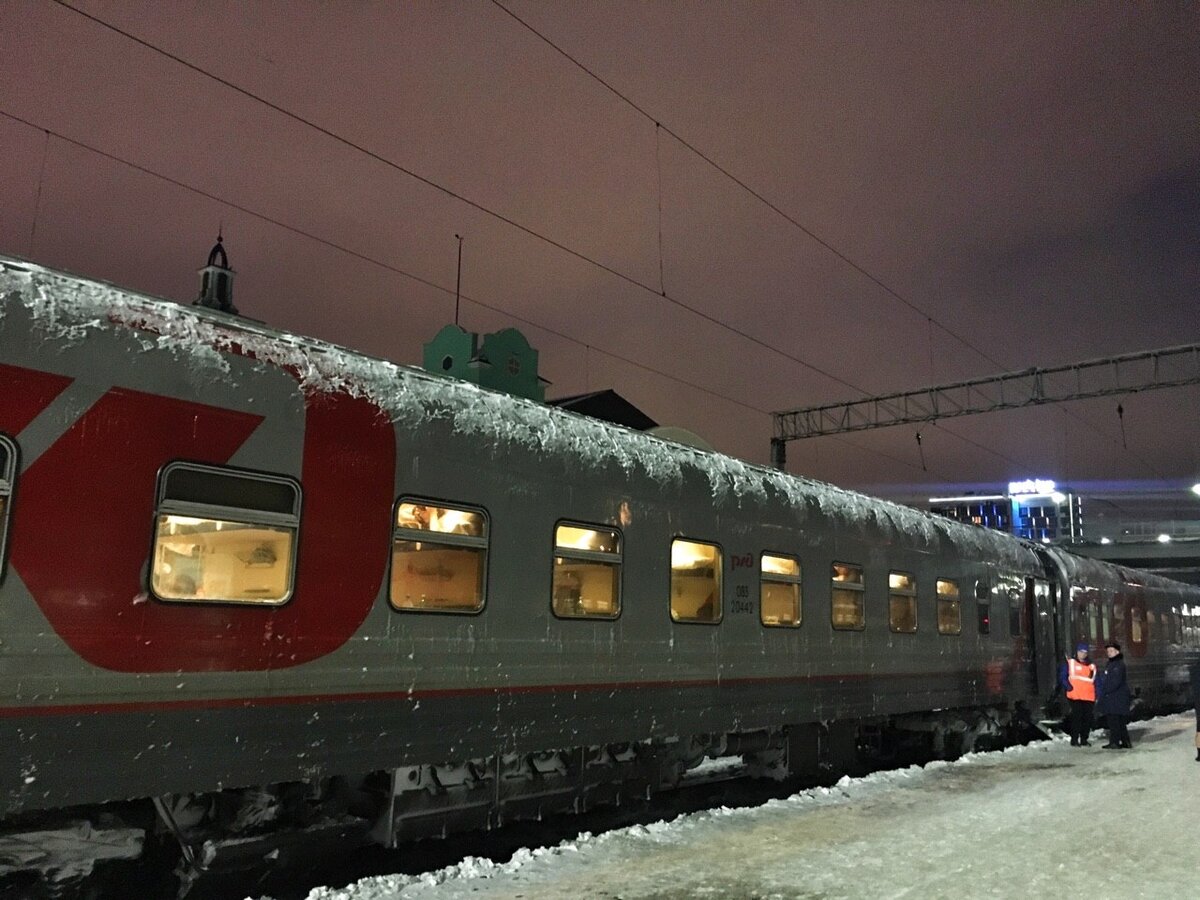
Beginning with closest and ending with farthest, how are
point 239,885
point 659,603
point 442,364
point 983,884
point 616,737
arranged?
1. point 239,885
2. point 983,884
3. point 616,737
4. point 659,603
5. point 442,364

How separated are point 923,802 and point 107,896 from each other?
7383 mm

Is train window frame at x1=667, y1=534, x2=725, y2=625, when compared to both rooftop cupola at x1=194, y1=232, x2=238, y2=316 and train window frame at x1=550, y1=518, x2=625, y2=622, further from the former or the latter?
rooftop cupola at x1=194, y1=232, x2=238, y2=316

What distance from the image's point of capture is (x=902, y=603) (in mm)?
12289

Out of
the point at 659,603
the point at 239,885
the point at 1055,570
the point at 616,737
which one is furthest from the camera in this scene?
the point at 1055,570

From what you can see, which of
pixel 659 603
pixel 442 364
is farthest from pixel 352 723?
pixel 442 364

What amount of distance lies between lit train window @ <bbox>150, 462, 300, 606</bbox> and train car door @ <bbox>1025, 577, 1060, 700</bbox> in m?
13.9

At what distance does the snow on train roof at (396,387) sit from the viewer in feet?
16.2

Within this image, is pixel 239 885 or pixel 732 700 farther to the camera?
pixel 732 700

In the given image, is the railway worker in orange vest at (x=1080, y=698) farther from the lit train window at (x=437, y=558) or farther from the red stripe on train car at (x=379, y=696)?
the lit train window at (x=437, y=558)

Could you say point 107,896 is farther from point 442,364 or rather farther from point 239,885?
point 442,364

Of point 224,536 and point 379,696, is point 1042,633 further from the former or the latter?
point 224,536

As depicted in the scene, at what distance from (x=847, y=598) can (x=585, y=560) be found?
4.50m

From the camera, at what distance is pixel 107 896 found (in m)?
5.33

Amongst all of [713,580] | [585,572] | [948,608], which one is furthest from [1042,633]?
[585,572]
